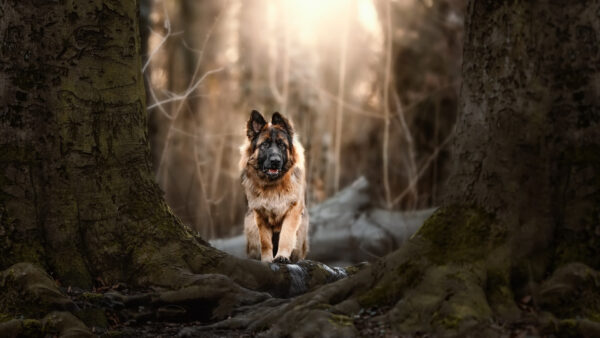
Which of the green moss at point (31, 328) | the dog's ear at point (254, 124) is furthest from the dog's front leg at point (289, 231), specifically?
the green moss at point (31, 328)

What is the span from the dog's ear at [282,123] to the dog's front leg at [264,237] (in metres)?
1.29

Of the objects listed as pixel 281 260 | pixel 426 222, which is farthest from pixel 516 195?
pixel 281 260

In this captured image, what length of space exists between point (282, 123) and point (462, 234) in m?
5.16

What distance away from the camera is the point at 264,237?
1001 cm

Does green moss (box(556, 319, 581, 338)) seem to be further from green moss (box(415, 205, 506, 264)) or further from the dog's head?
the dog's head

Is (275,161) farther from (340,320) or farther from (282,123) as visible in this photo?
(340,320)

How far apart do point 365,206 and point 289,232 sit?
5701 millimetres

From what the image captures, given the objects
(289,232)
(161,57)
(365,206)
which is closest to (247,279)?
(289,232)

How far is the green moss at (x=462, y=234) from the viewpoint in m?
5.54

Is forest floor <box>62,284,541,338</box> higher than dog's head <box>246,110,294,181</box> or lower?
lower

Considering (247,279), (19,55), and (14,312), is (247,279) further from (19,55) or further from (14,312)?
(19,55)

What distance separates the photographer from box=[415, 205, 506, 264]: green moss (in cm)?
554

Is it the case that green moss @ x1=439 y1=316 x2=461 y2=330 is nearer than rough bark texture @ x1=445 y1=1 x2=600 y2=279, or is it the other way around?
green moss @ x1=439 y1=316 x2=461 y2=330

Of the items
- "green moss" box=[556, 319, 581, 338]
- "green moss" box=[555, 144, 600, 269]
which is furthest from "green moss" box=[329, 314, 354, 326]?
"green moss" box=[555, 144, 600, 269]
